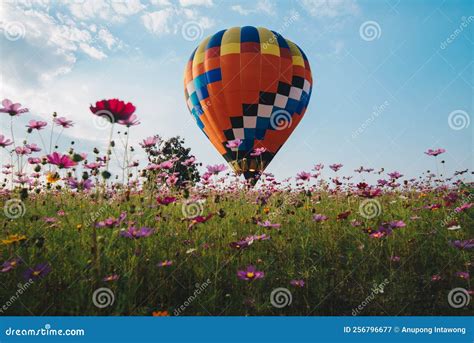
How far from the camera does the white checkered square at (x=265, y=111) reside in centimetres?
1282

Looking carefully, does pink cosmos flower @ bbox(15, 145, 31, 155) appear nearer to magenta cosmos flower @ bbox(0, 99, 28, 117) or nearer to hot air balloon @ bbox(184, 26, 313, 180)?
magenta cosmos flower @ bbox(0, 99, 28, 117)

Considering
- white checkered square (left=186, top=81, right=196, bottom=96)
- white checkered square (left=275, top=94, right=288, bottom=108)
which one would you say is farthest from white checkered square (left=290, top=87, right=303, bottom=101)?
white checkered square (left=186, top=81, right=196, bottom=96)

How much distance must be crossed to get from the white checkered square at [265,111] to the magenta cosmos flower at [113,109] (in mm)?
10608

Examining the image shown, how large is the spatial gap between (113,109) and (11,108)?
186 cm

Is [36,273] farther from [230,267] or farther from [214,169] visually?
[214,169]

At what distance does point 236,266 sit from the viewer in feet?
9.22

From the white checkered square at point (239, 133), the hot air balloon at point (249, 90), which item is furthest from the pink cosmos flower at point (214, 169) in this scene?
the white checkered square at point (239, 133)

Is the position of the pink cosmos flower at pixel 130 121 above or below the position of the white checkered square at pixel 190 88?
below

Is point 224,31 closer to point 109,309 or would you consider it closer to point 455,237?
point 455,237

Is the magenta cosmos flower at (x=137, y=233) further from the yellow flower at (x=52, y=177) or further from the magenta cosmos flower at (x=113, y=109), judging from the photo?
the yellow flower at (x=52, y=177)

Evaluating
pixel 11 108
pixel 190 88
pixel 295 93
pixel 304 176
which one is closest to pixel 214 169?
pixel 304 176

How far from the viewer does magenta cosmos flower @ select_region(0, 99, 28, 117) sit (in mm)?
3525

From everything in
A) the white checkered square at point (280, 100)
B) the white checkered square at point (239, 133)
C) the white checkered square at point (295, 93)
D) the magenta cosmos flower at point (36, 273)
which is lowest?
the magenta cosmos flower at point (36, 273)

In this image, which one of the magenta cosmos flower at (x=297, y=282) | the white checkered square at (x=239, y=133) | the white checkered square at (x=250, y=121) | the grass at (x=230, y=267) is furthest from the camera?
the white checkered square at (x=239, y=133)
